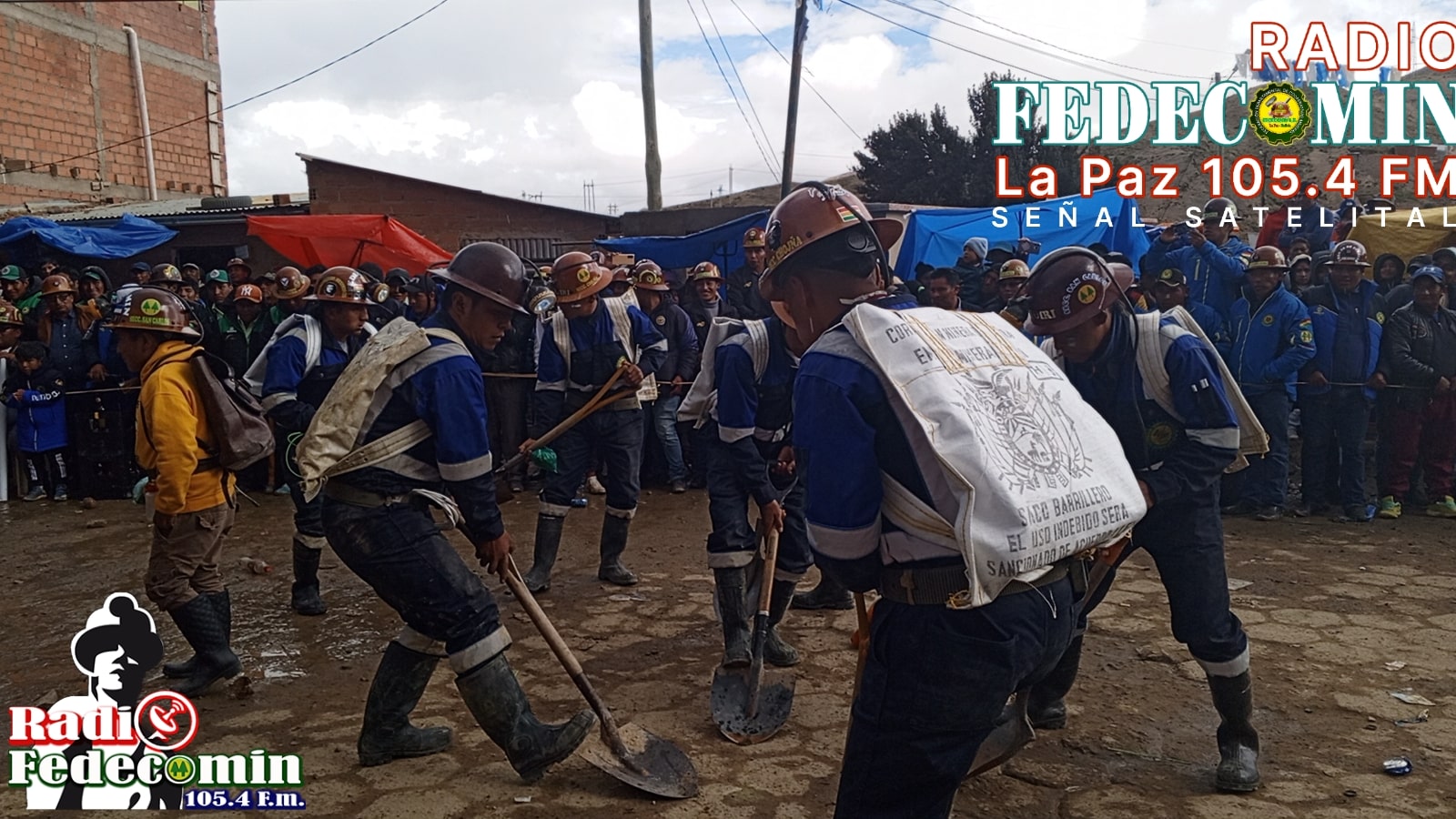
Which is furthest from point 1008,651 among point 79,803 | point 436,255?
point 436,255

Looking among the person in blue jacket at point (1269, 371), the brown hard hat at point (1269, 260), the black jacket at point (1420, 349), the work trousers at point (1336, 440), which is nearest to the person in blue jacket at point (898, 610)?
the person in blue jacket at point (1269, 371)

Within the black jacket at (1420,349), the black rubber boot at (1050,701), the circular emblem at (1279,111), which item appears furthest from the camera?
the circular emblem at (1279,111)

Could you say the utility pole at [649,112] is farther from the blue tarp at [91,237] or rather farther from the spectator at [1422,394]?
the spectator at [1422,394]

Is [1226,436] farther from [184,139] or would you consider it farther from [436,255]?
[184,139]

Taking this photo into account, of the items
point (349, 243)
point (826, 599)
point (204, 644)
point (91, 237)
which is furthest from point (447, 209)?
point (204, 644)

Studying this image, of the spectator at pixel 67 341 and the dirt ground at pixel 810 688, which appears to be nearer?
the dirt ground at pixel 810 688

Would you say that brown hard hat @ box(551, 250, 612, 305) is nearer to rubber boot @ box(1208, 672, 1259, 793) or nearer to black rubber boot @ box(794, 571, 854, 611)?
black rubber boot @ box(794, 571, 854, 611)

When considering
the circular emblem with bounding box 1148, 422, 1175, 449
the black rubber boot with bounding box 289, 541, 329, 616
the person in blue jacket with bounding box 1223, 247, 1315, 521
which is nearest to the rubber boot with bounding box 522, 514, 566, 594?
the black rubber boot with bounding box 289, 541, 329, 616

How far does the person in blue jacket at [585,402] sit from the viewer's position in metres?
6.50

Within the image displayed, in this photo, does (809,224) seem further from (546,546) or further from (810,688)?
(546,546)

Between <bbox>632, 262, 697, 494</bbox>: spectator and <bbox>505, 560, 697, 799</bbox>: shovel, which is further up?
<bbox>632, 262, 697, 494</bbox>: spectator

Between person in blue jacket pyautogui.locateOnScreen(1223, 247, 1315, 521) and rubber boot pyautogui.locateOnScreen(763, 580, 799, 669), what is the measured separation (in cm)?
526

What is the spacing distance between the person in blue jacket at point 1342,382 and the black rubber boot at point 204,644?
8.52m

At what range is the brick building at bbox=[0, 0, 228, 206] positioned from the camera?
65.9 ft
